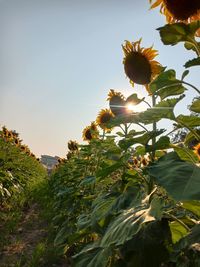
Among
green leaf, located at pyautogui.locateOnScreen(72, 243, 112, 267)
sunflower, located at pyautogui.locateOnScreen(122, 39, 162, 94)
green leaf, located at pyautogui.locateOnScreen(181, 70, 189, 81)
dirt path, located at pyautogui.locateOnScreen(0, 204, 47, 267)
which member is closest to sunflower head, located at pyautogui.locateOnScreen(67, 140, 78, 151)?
dirt path, located at pyautogui.locateOnScreen(0, 204, 47, 267)

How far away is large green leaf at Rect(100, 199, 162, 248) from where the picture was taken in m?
1.27

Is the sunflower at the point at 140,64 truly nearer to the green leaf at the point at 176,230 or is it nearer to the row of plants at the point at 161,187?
the row of plants at the point at 161,187

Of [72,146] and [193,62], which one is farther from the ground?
[72,146]

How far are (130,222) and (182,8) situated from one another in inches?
41.5

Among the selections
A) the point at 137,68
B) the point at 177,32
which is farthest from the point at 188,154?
the point at 137,68

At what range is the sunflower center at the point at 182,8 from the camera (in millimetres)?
1806

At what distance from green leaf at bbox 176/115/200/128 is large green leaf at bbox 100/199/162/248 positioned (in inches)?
11.9

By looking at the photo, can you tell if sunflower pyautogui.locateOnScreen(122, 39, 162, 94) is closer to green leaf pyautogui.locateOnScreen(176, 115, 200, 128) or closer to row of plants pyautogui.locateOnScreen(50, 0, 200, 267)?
row of plants pyautogui.locateOnScreen(50, 0, 200, 267)

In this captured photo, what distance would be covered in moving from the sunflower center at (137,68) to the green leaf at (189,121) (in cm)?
89

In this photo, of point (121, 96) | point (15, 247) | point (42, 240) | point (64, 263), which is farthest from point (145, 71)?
point (42, 240)

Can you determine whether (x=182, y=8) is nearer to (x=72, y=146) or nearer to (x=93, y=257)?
(x=93, y=257)


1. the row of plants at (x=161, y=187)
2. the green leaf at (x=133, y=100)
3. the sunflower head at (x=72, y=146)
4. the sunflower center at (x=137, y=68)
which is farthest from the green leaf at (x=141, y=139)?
the sunflower head at (x=72, y=146)

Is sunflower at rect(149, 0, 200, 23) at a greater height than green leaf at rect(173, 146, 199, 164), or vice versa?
sunflower at rect(149, 0, 200, 23)

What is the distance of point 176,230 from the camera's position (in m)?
1.64
